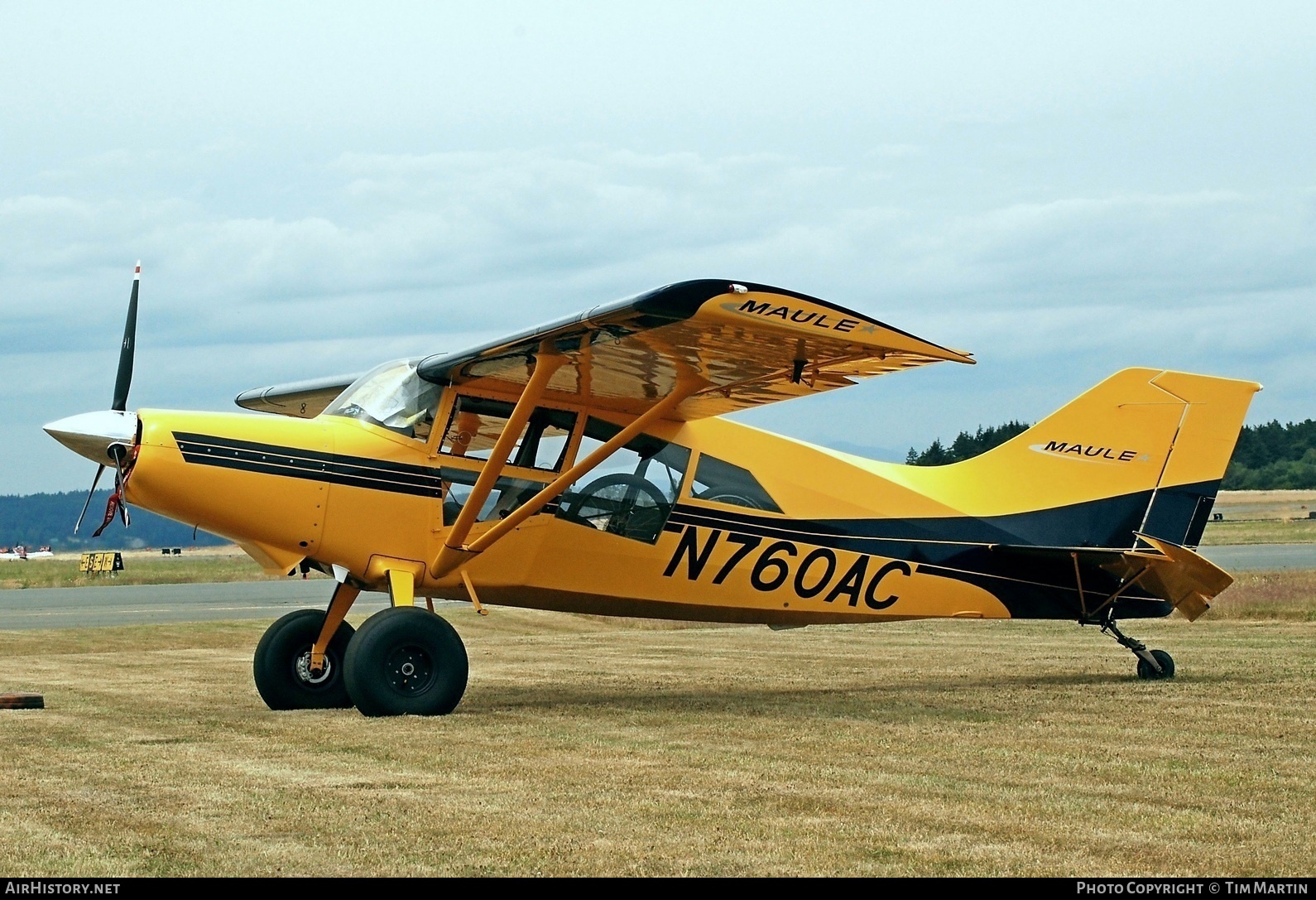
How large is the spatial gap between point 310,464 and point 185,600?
946 inches

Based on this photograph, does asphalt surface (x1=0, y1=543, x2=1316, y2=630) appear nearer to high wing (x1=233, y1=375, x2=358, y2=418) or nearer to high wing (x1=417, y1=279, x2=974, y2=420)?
high wing (x1=233, y1=375, x2=358, y2=418)

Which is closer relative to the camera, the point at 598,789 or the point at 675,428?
the point at 598,789

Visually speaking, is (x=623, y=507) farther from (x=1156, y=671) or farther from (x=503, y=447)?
(x=1156, y=671)

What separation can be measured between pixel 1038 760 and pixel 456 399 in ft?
18.0

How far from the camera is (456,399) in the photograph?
11.5 meters

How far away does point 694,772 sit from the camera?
25.7 ft

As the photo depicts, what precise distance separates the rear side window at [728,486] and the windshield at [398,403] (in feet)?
7.75

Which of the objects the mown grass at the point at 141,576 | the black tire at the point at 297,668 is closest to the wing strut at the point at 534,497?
the black tire at the point at 297,668

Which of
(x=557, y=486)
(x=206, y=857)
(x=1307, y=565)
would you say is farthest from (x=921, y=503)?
(x=1307, y=565)

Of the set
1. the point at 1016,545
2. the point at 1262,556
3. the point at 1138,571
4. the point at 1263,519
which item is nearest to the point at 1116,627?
the point at 1138,571

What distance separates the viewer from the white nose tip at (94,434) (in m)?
10.3

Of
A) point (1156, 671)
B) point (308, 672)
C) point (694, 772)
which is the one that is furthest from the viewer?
point (1156, 671)

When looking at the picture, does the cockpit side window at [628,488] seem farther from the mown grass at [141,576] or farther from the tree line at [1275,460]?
the tree line at [1275,460]

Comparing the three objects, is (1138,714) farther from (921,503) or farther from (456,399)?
(456,399)
